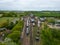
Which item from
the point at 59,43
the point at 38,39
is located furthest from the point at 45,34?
the point at 59,43

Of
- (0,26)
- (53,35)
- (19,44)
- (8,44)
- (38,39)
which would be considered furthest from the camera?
(0,26)

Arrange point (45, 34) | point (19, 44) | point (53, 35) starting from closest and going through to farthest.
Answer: point (19, 44) < point (45, 34) < point (53, 35)

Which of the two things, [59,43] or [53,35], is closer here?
[59,43]

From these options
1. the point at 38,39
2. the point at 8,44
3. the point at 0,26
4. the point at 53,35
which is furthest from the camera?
the point at 0,26

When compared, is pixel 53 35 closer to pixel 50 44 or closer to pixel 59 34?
pixel 59 34

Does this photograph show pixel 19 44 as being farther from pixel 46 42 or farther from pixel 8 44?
pixel 46 42

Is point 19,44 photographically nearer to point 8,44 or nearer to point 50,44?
point 8,44

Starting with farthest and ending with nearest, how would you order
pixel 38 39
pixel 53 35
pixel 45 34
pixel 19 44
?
pixel 53 35, pixel 45 34, pixel 38 39, pixel 19 44

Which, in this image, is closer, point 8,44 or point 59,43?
point 8,44

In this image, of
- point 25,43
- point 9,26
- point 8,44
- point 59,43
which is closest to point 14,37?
point 25,43
